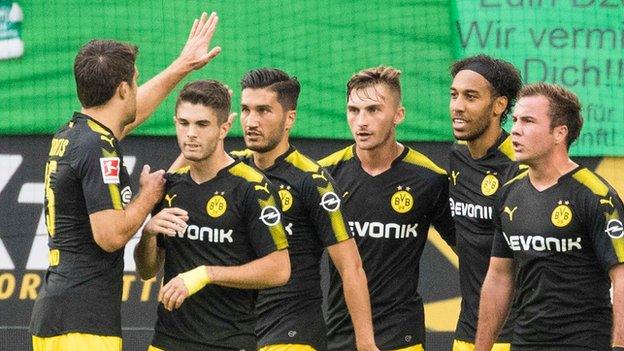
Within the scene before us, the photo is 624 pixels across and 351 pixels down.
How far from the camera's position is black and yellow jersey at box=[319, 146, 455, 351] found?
8.62 meters

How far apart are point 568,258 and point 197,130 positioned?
2.01 m

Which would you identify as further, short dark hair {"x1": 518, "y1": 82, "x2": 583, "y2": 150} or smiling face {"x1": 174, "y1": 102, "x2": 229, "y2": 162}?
short dark hair {"x1": 518, "y1": 82, "x2": 583, "y2": 150}

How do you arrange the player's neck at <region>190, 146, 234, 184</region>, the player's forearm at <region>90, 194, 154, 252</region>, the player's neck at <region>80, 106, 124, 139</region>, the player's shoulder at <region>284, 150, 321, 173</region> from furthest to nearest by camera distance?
the player's shoulder at <region>284, 150, 321, 173</region> < the player's neck at <region>190, 146, 234, 184</region> < the player's neck at <region>80, 106, 124, 139</region> < the player's forearm at <region>90, 194, 154, 252</region>

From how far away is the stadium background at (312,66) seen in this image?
35.9ft

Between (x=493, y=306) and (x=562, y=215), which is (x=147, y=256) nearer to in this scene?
(x=493, y=306)

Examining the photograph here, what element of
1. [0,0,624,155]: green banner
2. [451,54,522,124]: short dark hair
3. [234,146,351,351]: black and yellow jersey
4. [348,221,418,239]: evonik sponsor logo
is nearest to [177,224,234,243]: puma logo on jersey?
[234,146,351,351]: black and yellow jersey

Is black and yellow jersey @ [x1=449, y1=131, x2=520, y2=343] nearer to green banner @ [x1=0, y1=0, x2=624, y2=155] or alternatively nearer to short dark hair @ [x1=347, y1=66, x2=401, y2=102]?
short dark hair @ [x1=347, y1=66, x2=401, y2=102]

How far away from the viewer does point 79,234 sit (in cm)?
730

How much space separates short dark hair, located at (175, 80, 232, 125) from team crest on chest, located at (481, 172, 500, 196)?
1.65m

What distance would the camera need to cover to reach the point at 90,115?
7.40 meters

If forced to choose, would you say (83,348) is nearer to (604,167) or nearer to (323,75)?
(323,75)

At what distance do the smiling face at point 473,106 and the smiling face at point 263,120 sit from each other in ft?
3.32

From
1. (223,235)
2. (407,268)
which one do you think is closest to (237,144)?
(407,268)

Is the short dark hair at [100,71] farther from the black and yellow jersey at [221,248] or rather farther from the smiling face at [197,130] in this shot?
the black and yellow jersey at [221,248]
